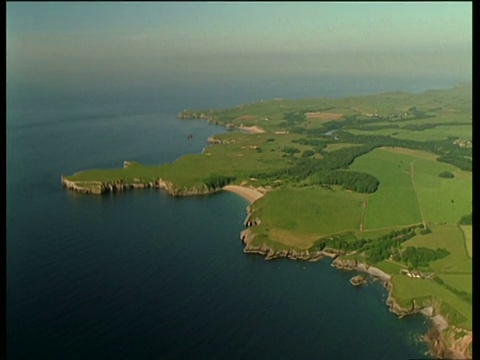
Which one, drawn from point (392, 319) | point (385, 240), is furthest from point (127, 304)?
point (385, 240)

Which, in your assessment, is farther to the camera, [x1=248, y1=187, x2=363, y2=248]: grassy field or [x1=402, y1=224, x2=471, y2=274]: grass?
[x1=248, y1=187, x2=363, y2=248]: grassy field

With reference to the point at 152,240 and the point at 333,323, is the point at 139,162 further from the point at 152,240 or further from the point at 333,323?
the point at 333,323

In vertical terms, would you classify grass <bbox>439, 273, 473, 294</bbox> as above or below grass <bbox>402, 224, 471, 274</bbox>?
below

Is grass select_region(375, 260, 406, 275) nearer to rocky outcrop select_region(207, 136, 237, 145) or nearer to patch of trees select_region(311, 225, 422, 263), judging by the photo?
patch of trees select_region(311, 225, 422, 263)

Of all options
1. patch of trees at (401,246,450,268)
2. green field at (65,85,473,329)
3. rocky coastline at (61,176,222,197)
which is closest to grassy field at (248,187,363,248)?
green field at (65,85,473,329)

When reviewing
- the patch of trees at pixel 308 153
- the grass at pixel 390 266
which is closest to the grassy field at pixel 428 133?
the patch of trees at pixel 308 153
